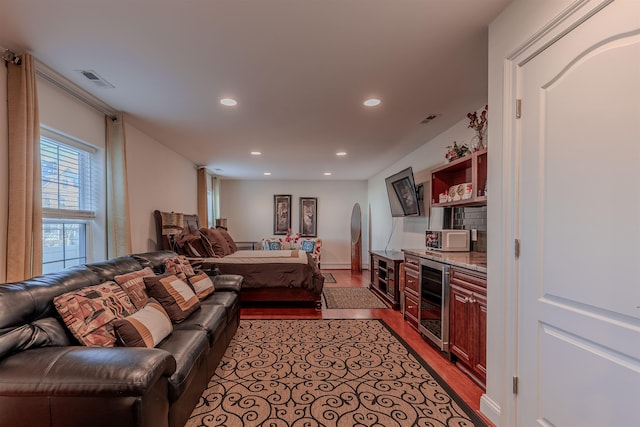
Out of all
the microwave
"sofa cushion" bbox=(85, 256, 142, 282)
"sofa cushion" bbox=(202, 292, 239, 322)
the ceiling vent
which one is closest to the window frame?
the ceiling vent

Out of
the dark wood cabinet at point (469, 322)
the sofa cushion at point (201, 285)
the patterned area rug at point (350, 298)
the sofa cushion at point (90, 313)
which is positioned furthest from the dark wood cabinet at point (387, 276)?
the sofa cushion at point (90, 313)

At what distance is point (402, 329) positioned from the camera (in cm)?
344

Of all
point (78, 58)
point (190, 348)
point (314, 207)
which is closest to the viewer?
point (190, 348)

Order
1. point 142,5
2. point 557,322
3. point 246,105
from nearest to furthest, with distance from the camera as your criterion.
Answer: point 557,322
point 142,5
point 246,105

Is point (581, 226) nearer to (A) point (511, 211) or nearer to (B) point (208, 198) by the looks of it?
(A) point (511, 211)

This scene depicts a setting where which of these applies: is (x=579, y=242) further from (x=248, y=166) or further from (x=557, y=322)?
(x=248, y=166)

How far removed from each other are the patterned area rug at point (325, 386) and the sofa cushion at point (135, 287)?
81 cm

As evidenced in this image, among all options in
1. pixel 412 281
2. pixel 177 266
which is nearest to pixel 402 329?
pixel 412 281

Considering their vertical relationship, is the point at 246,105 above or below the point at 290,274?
above

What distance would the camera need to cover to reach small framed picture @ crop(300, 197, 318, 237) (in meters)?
8.06

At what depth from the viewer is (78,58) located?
2.12 metres

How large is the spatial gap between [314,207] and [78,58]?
6.23m

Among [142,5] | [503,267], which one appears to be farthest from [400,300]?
[142,5]

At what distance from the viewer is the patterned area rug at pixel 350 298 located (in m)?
4.43
